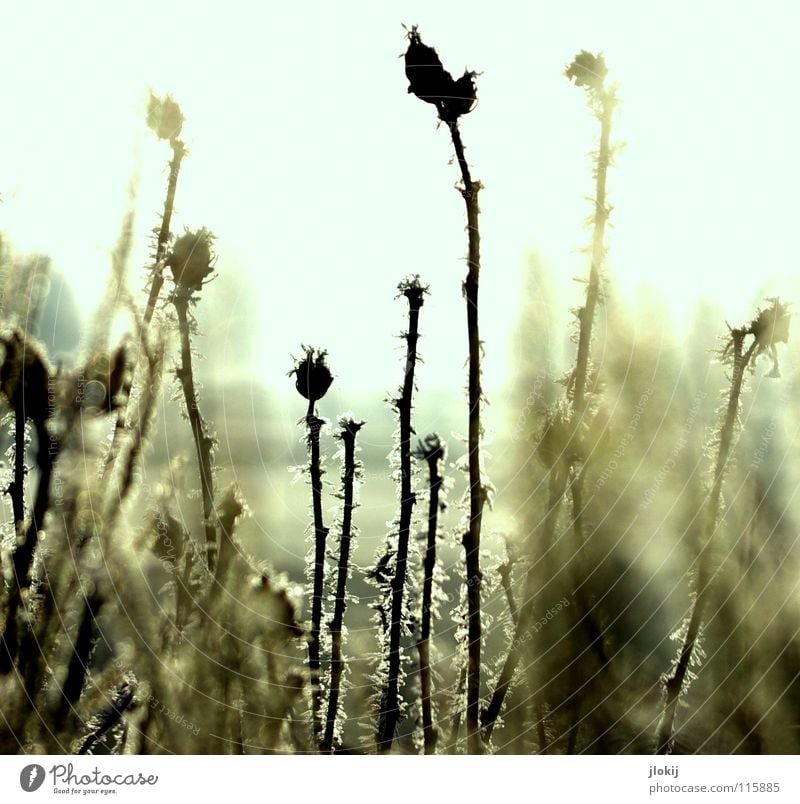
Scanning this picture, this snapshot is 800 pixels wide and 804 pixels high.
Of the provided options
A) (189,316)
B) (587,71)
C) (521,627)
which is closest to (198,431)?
(189,316)

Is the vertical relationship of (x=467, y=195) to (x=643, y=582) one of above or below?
above

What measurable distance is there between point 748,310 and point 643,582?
43 centimetres

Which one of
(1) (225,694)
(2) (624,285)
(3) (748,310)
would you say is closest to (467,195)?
(2) (624,285)

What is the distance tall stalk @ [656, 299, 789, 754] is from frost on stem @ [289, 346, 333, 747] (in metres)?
0.49

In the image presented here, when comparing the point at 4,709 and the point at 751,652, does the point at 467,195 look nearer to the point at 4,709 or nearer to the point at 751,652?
the point at 751,652

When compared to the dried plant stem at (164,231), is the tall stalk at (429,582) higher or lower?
lower

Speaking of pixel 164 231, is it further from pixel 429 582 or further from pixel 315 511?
pixel 429 582

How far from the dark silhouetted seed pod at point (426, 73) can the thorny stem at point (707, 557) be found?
53cm

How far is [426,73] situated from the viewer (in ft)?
2.64

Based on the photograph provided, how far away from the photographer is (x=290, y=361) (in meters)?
0.88

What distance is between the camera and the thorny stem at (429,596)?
790mm

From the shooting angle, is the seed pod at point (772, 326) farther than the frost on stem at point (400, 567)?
Yes

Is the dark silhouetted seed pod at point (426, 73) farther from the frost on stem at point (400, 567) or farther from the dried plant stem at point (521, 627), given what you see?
the dried plant stem at point (521, 627)
